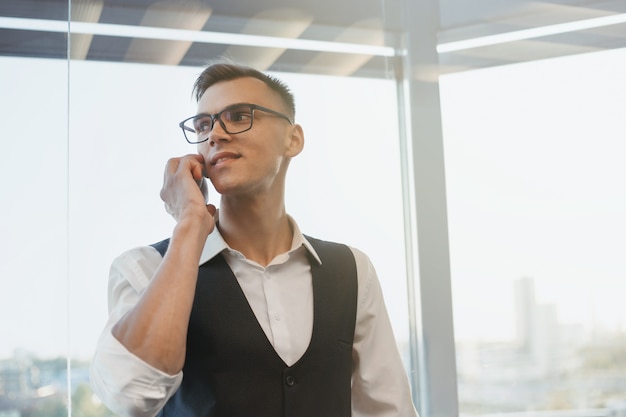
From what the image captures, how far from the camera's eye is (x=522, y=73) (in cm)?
305

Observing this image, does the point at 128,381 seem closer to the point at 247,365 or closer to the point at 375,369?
the point at 247,365

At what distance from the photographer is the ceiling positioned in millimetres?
2594

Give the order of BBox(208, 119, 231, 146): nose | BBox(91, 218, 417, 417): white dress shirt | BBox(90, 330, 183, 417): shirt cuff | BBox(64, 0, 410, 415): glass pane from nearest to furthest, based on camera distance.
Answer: BBox(90, 330, 183, 417): shirt cuff
BBox(91, 218, 417, 417): white dress shirt
BBox(208, 119, 231, 146): nose
BBox(64, 0, 410, 415): glass pane

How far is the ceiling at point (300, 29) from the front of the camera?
259 centimetres

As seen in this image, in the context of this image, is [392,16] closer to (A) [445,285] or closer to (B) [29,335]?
(A) [445,285]

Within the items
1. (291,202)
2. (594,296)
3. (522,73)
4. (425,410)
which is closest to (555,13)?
(522,73)

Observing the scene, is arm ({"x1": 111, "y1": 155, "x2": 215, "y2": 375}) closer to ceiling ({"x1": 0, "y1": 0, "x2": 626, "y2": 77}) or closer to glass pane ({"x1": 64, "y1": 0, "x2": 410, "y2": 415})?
glass pane ({"x1": 64, "y1": 0, "x2": 410, "y2": 415})

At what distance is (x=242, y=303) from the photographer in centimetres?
153

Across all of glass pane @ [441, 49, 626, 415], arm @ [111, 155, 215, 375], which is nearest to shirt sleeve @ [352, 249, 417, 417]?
arm @ [111, 155, 215, 375]

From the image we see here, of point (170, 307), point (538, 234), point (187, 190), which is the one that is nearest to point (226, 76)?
point (187, 190)

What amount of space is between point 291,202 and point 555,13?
130 centimetres

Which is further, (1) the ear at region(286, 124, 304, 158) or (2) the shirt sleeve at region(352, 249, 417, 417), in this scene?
(1) the ear at region(286, 124, 304, 158)

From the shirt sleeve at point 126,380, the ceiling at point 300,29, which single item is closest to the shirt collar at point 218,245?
the shirt sleeve at point 126,380

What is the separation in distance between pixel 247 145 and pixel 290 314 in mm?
351
